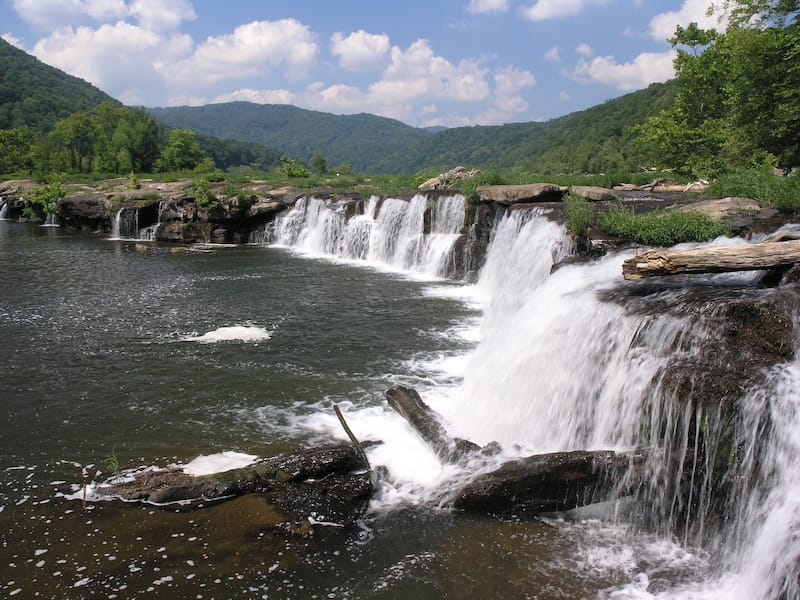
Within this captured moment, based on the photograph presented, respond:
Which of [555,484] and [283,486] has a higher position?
[555,484]

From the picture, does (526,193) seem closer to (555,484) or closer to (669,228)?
(669,228)

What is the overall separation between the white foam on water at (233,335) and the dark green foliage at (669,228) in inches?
301

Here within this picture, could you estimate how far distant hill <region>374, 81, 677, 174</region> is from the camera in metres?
66.4

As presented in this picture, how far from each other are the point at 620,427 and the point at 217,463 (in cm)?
472

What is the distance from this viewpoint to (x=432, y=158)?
628ft

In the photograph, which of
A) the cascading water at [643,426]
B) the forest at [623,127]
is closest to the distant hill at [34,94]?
the forest at [623,127]

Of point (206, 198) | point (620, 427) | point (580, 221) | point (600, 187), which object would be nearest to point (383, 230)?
point (600, 187)

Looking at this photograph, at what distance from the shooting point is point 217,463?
741 cm

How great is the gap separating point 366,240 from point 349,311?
30.9 feet

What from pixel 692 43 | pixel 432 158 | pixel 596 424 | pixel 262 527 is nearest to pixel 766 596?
pixel 596 424

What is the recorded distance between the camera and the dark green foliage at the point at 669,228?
11.2m

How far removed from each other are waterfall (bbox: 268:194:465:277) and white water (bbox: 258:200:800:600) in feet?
31.8

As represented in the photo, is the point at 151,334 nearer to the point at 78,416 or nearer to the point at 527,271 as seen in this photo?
the point at 78,416

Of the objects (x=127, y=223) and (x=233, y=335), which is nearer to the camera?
(x=233, y=335)
